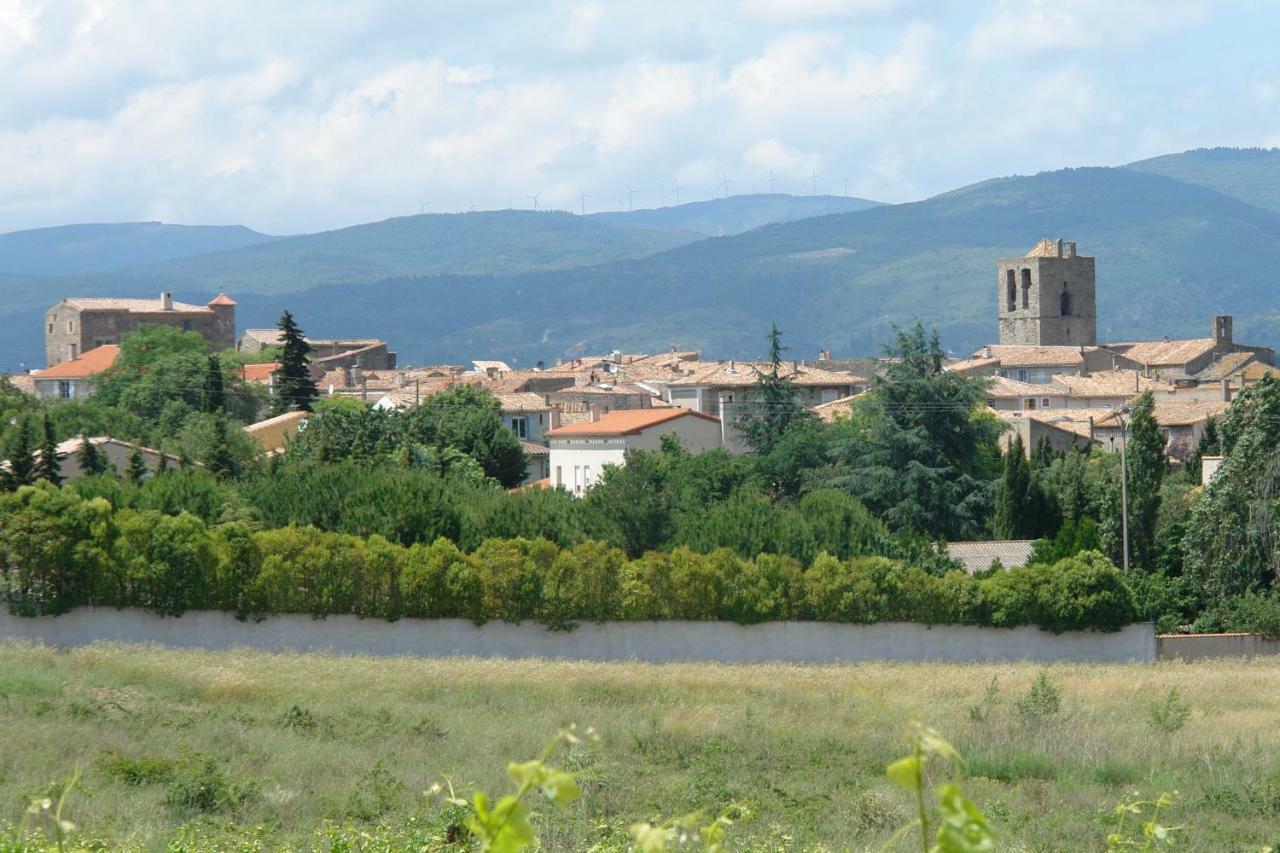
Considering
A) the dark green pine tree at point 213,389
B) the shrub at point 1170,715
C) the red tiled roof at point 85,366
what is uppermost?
the red tiled roof at point 85,366

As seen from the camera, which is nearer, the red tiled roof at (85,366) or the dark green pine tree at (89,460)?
the dark green pine tree at (89,460)

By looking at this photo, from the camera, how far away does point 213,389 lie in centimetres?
8438

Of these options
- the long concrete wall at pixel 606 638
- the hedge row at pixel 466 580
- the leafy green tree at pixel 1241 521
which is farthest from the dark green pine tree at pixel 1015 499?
the long concrete wall at pixel 606 638

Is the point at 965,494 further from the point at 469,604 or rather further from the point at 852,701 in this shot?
the point at 852,701

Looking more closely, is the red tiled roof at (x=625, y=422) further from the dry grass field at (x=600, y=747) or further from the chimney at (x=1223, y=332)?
the chimney at (x=1223, y=332)

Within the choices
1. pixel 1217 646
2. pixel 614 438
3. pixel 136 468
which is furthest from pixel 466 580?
pixel 614 438

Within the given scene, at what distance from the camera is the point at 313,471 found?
47.2m

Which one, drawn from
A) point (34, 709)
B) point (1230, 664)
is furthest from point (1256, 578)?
point (34, 709)

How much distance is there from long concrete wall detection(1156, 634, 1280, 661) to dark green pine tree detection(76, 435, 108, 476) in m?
31.8

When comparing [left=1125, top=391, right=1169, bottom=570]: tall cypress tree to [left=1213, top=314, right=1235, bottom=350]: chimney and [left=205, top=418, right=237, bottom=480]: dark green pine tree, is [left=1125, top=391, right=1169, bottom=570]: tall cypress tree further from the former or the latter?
[left=1213, top=314, right=1235, bottom=350]: chimney

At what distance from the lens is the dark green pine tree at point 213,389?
271 ft

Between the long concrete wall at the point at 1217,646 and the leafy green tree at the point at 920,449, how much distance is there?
19.4 m

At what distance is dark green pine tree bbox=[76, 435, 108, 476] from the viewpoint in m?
54.5

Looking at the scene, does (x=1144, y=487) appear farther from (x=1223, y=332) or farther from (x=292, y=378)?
(x=1223, y=332)
